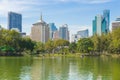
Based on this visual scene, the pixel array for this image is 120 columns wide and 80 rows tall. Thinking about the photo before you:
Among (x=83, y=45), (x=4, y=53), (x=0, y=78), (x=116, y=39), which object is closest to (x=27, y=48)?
(x=4, y=53)

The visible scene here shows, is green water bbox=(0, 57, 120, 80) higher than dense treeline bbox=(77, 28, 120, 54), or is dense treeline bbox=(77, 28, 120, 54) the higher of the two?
dense treeline bbox=(77, 28, 120, 54)

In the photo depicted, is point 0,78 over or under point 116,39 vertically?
under

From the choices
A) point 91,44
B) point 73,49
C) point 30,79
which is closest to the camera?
point 30,79

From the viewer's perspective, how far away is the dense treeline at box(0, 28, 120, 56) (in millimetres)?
102713

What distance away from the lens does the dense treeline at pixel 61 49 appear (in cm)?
10271

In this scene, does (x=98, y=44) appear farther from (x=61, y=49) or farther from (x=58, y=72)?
(x=58, y=72)

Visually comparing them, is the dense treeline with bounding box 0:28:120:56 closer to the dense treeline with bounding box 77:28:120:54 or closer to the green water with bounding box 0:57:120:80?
the dense treeline with bounding box 77:28:120:54

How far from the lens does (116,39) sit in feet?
305

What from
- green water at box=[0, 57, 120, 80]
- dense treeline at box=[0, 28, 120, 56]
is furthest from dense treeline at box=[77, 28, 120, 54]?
green water at box=[0, 57, 120, 80]

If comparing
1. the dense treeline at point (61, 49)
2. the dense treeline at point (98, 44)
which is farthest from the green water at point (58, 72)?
the dense treeline at point (98, 44)

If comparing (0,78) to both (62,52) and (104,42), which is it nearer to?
(104,42)

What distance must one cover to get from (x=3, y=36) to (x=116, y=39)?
3494 centimetres

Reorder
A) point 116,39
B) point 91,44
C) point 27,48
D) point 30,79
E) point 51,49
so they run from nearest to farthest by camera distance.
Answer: point 30,79 < point 116,39 < point 27,48 < point 91,44 < point 51,49

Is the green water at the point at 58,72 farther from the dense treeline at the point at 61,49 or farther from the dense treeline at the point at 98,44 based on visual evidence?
the dense treeline at the point at 98,44
